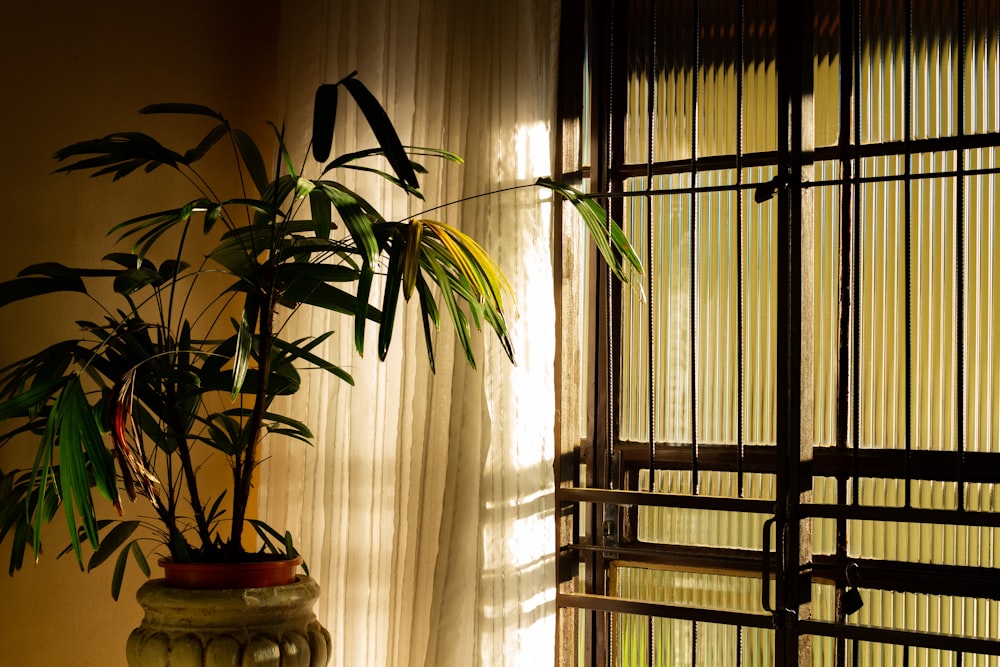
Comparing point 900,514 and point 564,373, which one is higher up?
point 564,373

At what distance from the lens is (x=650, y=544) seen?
109 inches

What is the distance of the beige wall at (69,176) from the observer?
2.50 m

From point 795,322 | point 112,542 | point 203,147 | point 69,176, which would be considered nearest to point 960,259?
point 795,322

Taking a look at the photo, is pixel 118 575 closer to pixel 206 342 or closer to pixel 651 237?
pixel 206 342

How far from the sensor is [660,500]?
2.69m

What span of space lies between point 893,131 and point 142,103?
188 cm

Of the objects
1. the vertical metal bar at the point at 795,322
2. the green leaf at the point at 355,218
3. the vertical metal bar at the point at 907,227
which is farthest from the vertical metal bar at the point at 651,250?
the green leaf at the point at 355,218

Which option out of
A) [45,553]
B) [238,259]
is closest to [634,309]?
[238,259]

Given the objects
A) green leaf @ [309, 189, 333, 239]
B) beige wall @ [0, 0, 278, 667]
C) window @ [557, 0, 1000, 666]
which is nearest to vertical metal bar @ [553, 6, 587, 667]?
window @ [557, 0, 1000, 666]

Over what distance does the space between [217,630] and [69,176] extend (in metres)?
1.19

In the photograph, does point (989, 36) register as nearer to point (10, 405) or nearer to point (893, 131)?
point (893, 131)

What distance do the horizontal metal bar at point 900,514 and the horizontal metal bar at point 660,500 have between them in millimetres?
110

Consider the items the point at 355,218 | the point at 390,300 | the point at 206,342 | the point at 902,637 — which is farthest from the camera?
the point at 902,637

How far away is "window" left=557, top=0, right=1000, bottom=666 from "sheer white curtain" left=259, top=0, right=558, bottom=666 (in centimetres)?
21
